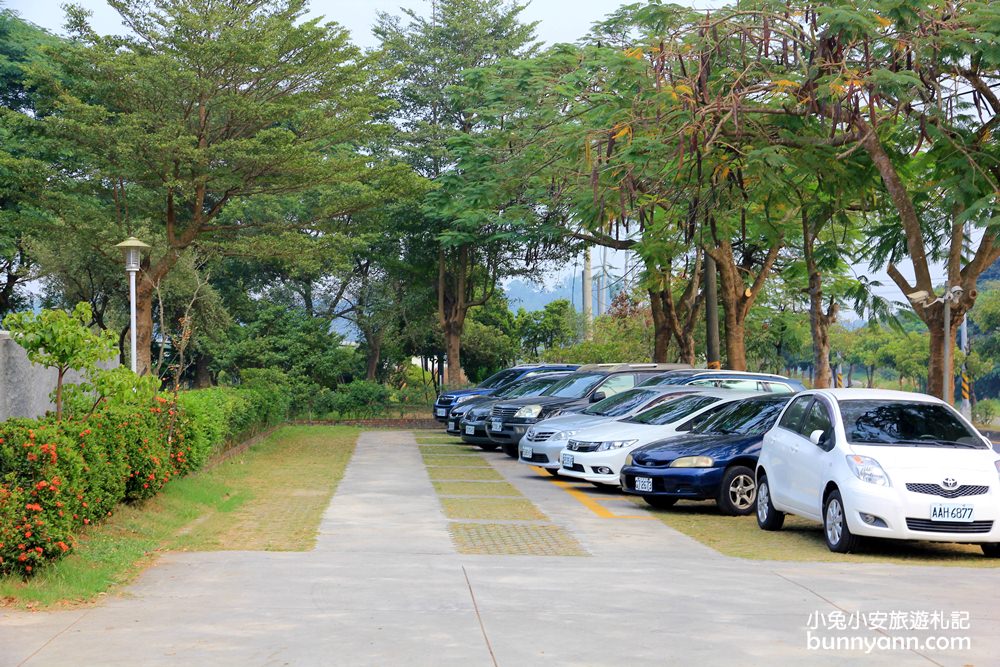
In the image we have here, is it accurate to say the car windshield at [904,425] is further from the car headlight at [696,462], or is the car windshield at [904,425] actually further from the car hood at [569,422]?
the car hood at [569,422]

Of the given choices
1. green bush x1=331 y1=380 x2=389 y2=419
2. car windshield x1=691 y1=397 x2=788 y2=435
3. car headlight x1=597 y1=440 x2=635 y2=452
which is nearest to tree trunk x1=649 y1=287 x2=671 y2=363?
green bush x1=331 y1=380 x2=389 y2=419

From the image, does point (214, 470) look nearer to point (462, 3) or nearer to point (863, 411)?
point (863, 411)

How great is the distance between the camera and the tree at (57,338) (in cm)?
1205

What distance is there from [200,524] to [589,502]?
5290 mm

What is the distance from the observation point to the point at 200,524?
13.3 m

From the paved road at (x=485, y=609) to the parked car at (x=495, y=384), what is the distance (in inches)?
715

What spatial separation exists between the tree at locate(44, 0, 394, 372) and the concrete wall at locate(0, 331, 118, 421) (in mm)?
7987

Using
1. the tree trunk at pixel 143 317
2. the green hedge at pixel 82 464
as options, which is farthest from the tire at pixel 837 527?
the tree trunk at pixel 143 317

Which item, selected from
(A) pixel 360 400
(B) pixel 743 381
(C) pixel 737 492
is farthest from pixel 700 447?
(A) pixel 360 400

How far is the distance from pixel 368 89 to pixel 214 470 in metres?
10.5

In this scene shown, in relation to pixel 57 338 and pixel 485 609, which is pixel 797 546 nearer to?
pixel 485 609

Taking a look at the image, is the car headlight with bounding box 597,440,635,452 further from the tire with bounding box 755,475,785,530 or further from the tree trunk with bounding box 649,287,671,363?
the tree trunk with bounding box 649,287,671,363

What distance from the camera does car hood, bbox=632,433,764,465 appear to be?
575 inches

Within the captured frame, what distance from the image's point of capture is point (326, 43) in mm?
24391
